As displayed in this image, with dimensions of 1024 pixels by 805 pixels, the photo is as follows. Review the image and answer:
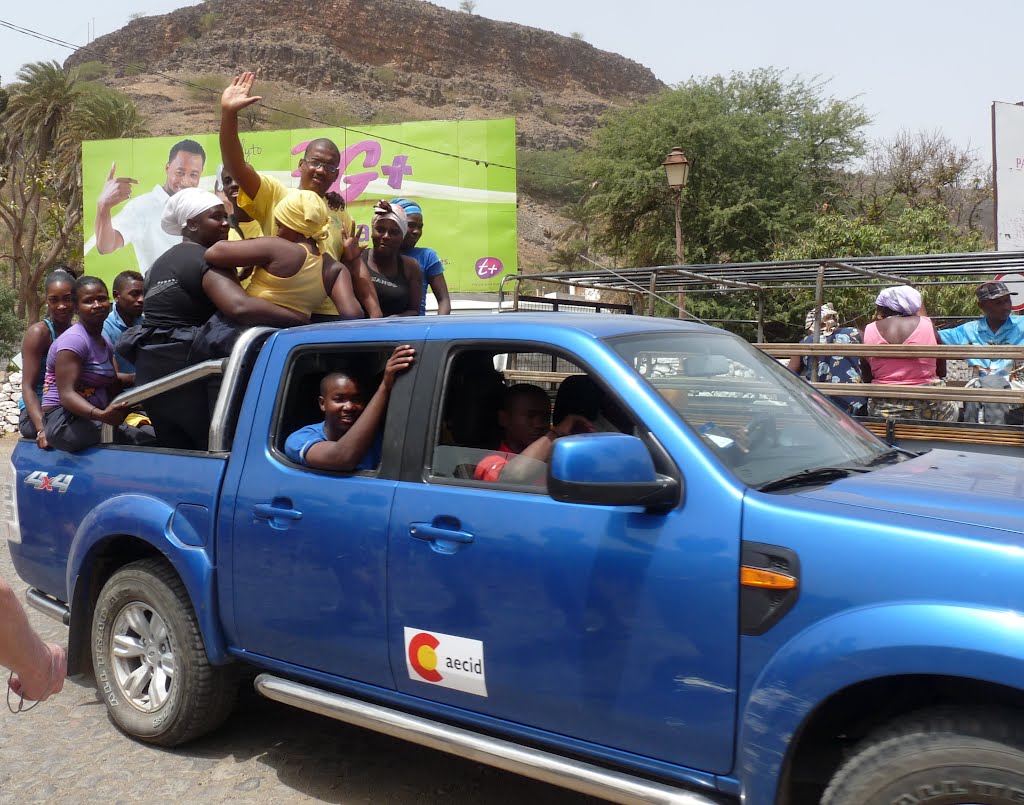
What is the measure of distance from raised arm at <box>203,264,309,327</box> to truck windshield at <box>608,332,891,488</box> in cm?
189

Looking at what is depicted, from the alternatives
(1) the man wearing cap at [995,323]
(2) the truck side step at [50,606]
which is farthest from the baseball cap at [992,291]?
(2) the truck side step at [50,606]

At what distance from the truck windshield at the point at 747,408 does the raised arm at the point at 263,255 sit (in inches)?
81.0

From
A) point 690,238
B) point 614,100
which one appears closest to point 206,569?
point 690,238

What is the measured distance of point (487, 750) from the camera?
299 centimetres

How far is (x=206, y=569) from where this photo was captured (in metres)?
3.80

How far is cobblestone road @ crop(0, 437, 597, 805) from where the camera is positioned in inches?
146

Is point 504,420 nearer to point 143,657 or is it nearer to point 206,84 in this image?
point 143,657

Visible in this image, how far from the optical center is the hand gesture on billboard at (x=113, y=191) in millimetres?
24250

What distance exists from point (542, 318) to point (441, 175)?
18755 millimetres

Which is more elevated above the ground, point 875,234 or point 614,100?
point 614,100

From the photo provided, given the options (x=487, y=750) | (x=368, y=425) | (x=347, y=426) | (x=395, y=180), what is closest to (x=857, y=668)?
(x=487, y=750)

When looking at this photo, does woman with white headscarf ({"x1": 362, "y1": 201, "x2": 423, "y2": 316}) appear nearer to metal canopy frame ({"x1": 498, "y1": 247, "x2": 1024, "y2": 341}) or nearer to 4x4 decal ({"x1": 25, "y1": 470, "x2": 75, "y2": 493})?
4x4 decal ({"x1": 25, "y1": 470, "x2": 75, "y2": 493})

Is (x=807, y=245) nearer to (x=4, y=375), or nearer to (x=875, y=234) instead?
(x=875, y=234)

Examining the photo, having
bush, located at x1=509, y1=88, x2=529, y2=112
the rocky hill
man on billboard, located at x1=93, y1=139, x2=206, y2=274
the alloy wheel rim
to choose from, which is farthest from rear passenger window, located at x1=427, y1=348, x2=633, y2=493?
bush, located at x1=509, y1=88, x2=529, y2=112
